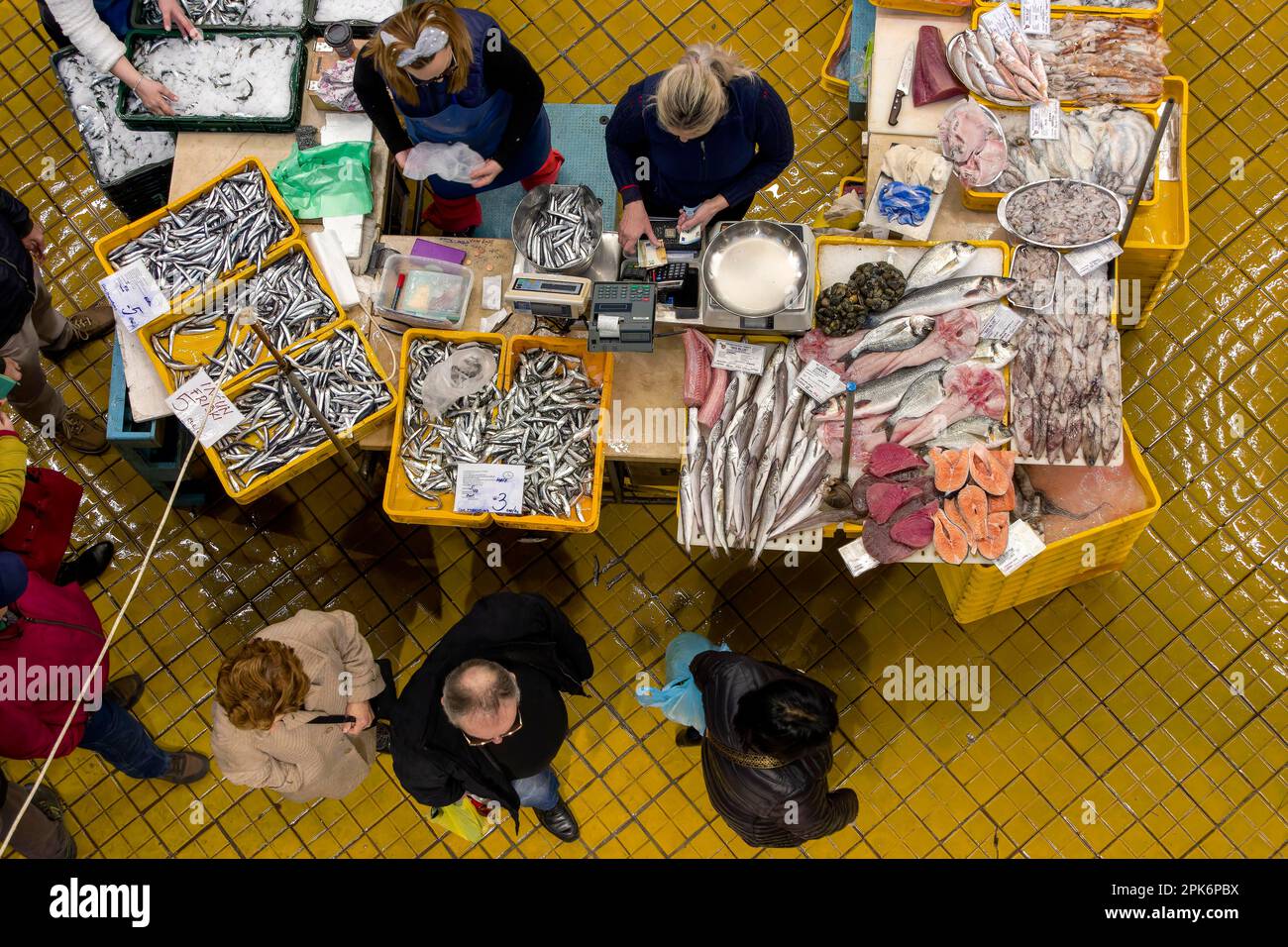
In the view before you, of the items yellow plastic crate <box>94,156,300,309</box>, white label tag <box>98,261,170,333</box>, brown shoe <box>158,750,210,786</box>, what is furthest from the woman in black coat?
white label tag <box>98,261,170,333</box>

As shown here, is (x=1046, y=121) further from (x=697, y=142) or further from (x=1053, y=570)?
(x=1053, y=570)

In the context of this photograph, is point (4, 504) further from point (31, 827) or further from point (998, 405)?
point (998, 405)

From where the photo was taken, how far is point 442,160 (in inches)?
199

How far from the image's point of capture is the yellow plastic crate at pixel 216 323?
4.92 meters

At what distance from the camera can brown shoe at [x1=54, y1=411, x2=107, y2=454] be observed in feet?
19.3

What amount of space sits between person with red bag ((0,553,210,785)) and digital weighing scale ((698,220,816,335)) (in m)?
3.18

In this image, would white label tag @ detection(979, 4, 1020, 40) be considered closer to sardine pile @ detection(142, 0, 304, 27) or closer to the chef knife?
the chef knife

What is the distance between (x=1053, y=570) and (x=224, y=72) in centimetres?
508

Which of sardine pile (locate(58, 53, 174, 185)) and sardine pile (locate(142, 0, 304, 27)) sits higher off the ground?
sardine pile (locate(142, 0, 304, 27))

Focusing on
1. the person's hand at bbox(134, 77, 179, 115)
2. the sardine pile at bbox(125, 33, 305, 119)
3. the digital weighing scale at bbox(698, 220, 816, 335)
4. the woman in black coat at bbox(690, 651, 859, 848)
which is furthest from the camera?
the sardine pile at bbox(125, 33, 305, 119)

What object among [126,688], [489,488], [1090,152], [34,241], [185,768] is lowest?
[185,768]

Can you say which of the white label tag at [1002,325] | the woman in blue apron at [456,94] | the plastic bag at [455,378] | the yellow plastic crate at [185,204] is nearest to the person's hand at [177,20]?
the yellow plastic crate at [185,204]

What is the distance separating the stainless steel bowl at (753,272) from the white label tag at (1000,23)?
173cm

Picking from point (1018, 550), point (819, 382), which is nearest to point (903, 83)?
point (819, 382)
